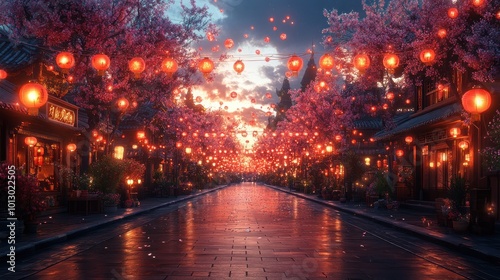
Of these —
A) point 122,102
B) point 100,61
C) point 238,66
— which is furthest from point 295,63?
point 122,102

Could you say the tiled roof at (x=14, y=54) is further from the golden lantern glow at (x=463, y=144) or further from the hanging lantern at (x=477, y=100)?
the golden lantern glow at (x=463, y=144)

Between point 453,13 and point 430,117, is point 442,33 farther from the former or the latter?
point 430,117

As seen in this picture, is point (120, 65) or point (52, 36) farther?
point (120, 65)

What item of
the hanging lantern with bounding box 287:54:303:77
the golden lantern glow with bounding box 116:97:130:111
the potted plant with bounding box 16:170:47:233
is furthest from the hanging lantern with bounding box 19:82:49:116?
the golden lantern glow with bounding box 116:97:130:111

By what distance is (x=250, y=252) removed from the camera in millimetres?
13352

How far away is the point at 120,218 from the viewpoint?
23812mm

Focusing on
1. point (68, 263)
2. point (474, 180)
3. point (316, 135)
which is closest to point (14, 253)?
point (68, 263)

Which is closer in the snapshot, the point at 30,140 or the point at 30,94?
the point at 30,94

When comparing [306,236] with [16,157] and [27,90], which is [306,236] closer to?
[27,90]

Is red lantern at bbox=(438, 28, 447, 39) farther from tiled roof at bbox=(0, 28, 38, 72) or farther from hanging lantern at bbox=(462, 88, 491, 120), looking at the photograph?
tiled roof at bbox=(0, 28, 38, 72)

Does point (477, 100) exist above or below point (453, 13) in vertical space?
below

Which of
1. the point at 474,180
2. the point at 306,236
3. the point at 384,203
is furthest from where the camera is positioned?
the point at 384,203

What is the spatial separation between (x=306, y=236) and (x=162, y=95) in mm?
16356

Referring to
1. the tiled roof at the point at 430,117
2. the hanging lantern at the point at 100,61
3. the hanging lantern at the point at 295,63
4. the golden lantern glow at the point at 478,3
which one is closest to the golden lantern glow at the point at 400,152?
the tiled roof at the point at 430,117
